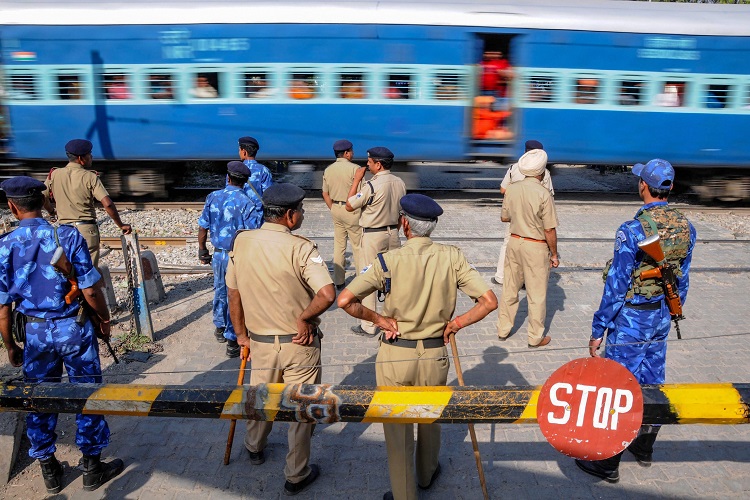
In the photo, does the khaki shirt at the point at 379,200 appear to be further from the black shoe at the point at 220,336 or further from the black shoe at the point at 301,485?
the black shoe at the point at 301,485

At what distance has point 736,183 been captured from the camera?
12.5 meters

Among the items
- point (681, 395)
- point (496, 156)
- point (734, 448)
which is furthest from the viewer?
point (496, 156)

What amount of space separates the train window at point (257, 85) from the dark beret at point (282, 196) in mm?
8403

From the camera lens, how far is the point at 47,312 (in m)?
3.68

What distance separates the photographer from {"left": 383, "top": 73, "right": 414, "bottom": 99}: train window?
11.6m

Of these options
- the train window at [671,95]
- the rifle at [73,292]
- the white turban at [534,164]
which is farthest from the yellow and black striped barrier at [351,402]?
the train window at [671,95]

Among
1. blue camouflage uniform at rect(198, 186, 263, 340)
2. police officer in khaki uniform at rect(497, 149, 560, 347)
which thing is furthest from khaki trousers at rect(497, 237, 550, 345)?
blue camouflage uniform at rect(198, 186, 263, 340)

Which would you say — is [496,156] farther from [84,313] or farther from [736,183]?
[84,313]

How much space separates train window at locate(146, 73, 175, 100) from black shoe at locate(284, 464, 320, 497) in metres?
9.55

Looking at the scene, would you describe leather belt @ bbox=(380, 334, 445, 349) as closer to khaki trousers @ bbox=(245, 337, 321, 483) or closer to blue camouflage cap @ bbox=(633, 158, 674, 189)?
khaki trousers @ bbox=(245, 337, 321, 483)

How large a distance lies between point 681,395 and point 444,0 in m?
10.8

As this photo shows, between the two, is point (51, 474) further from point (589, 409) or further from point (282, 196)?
point (589, 409)

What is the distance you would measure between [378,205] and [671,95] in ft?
28.6

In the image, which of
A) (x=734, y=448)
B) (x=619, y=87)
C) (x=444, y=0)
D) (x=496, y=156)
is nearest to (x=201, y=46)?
(x=444, y=0)
